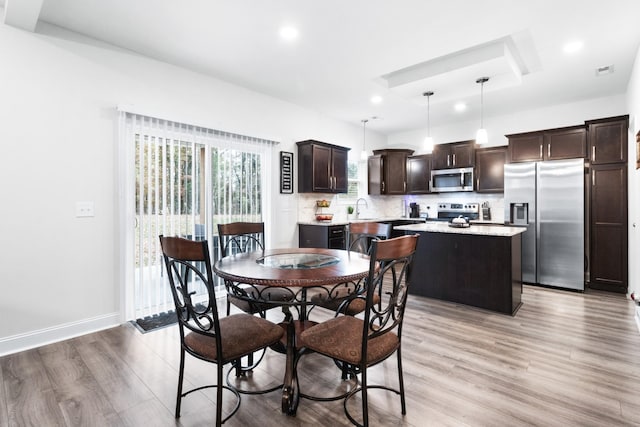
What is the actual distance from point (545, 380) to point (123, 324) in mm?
3528

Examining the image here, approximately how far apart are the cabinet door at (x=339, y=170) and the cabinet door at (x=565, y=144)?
9.67ft

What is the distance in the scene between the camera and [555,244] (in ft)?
14.6

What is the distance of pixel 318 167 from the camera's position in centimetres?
490

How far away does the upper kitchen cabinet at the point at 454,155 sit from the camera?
18.8 ft

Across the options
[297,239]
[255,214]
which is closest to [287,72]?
[255,214]

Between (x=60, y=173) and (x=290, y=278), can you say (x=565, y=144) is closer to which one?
(x=290, y=278)

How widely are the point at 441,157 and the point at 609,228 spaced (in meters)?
2.71

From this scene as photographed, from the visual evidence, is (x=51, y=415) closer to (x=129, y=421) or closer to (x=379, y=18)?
(x=129, y=421)

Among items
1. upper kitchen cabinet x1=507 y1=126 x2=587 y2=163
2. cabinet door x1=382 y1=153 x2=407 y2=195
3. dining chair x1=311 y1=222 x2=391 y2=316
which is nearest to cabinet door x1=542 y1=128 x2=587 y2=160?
upper kitchen cabinet x1=507 y1=126 x2=587 y2=163

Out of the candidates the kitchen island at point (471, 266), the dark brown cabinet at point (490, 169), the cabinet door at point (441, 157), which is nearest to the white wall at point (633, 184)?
Answer: the kitchen island at point (471, 266)

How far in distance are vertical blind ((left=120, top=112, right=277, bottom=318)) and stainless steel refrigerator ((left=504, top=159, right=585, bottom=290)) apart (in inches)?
156

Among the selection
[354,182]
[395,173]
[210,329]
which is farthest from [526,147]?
[210,329]

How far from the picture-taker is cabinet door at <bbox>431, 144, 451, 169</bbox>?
5.99 meters

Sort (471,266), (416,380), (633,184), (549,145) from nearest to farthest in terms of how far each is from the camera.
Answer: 1. (416,380)
2. (471,266)
3. (633,184)
4. (549,145)
